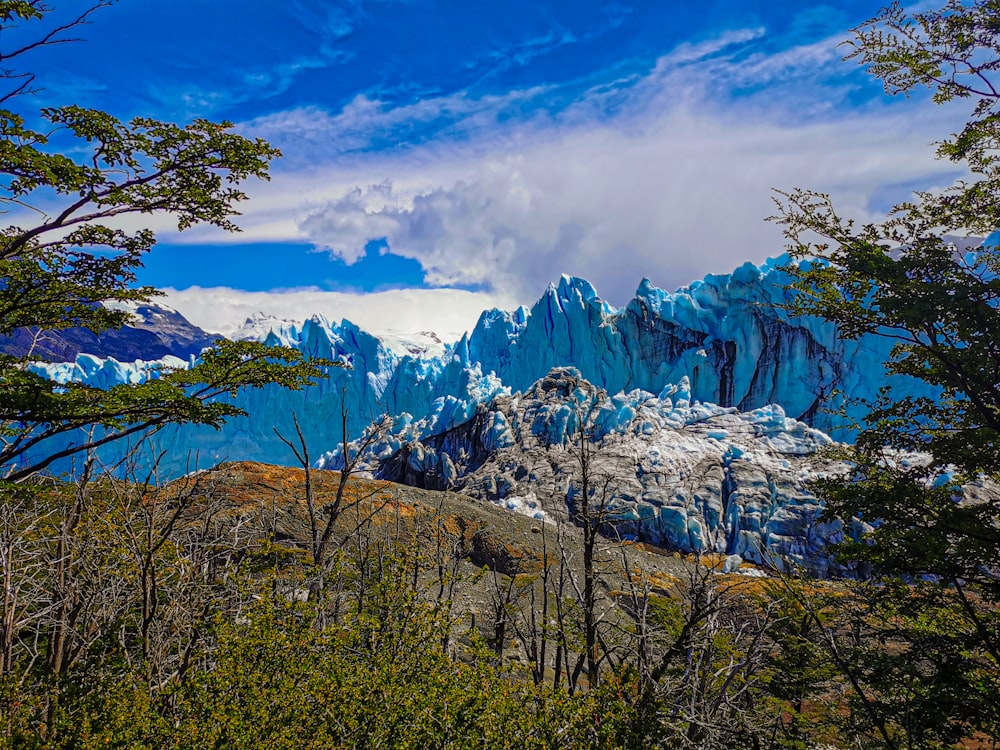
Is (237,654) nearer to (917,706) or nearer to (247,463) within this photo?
(917,706)

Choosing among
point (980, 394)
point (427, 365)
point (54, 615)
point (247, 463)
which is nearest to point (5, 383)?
point (54, 615)

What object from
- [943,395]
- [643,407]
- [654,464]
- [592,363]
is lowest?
[943,395]

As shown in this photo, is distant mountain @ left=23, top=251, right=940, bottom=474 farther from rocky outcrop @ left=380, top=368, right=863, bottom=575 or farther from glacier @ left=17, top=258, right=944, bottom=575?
rocky outcrop @ left=380, top=368, right=863, bottom=575

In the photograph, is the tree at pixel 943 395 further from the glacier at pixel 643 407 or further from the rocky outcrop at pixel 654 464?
the rocky outcrop at pixel 654 464

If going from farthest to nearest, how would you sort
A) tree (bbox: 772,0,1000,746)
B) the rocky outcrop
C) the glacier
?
the glacier
the rocky outcrop
tree (bbox: 772,0,1000,746)

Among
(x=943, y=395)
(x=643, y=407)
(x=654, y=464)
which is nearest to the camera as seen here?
(x=943, y=395)

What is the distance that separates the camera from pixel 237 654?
8.35 meters

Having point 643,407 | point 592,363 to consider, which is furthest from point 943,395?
point 592,363

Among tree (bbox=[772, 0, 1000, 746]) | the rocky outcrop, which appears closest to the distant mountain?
the rocky outcrop

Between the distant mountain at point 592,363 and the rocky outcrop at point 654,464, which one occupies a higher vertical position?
the distant mountain at point 592,363

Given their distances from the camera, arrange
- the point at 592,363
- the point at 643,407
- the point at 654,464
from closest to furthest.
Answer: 1. the point at 654,464
2. the point at 643,407
3. the point at 592,363

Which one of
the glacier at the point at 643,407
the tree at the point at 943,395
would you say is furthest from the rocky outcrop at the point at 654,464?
the tree at the point at 943,395

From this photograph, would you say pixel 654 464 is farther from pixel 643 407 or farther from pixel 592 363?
pixel 592 363

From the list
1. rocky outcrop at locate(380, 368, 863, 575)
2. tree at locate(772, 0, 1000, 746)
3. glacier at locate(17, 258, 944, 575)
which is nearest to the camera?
tree at locate(772, 0, 1000, 746)
